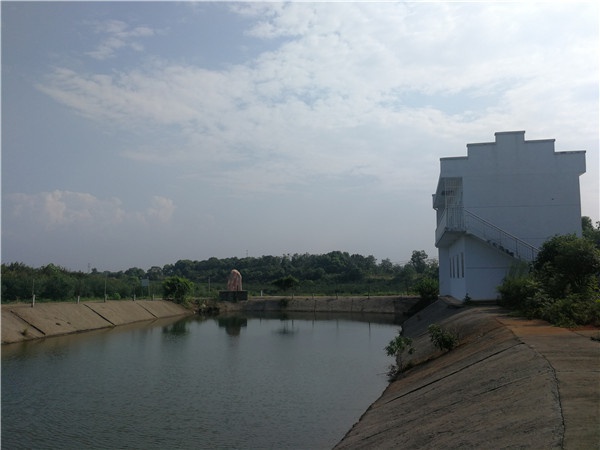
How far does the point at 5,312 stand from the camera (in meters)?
27.9

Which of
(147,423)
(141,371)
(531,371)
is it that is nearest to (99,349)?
(141,371)

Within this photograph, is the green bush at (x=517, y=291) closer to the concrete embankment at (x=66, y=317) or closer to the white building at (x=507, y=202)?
the white building at (x=507, y=202)

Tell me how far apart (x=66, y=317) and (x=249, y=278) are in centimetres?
6225

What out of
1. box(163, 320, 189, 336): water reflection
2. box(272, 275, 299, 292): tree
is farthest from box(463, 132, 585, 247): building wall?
box(272, 275, 299, 292): tree

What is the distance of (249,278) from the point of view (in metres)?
93.6

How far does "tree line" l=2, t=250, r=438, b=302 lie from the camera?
39094 mm

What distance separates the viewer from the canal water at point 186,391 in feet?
35.9

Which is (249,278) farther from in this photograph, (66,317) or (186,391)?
(186,391)

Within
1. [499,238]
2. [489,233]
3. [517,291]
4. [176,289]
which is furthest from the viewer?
[176,289]

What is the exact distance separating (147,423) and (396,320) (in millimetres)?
32085

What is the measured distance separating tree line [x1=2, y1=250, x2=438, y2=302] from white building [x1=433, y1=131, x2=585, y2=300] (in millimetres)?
20457

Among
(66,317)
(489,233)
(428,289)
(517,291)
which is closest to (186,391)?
(517,291)

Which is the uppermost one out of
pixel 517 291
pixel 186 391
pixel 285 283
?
pixel 517 291

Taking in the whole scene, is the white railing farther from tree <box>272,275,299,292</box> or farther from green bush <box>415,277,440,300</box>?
tree <box>272,275,299,292</box>
